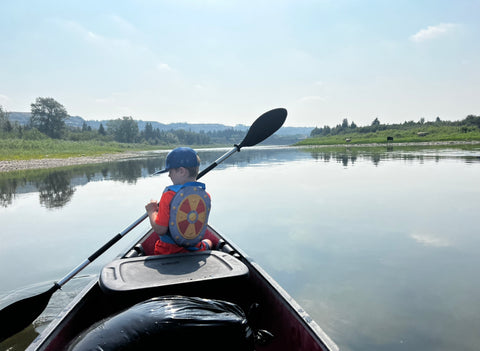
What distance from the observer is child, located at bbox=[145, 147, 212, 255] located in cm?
277

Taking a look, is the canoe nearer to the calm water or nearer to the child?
the child

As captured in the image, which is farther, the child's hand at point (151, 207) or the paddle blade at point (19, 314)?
the paddle blade at point (19, 314)

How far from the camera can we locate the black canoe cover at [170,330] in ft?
4.84

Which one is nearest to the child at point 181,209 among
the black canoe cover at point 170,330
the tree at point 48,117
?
the black canoe cover at point 170,330

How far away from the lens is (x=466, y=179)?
43.7 feet

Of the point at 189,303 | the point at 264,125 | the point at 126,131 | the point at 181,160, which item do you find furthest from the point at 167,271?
the point at 126,131

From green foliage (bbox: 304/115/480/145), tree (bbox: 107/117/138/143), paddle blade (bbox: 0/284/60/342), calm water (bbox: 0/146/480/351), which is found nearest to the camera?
paddle blade (bbox: 0/284/60/342)

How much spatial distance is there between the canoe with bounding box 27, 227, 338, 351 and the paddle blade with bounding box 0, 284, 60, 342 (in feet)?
4.36

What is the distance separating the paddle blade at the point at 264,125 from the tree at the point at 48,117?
326 ft

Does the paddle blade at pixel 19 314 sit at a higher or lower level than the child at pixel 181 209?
lower

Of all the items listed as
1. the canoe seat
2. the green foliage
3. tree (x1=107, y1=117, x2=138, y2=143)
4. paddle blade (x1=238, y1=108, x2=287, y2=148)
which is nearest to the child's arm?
the canoe seat

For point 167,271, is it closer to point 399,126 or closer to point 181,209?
point 181,209

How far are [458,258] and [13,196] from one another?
15373mm

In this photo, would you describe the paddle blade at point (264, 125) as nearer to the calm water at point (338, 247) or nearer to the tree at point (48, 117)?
the calm water at point (338, 247)
